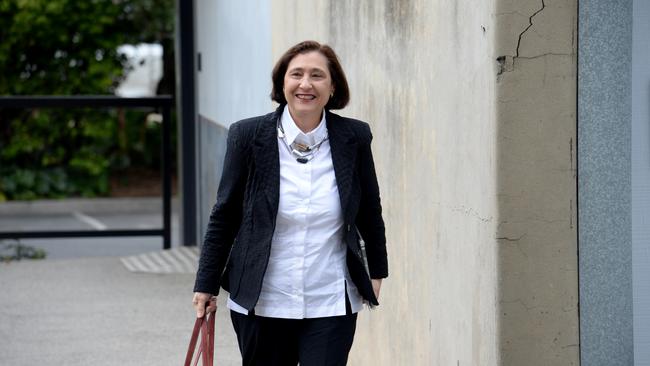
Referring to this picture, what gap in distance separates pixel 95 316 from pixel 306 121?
17.5ft

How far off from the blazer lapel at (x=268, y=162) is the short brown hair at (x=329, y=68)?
0.20 metres

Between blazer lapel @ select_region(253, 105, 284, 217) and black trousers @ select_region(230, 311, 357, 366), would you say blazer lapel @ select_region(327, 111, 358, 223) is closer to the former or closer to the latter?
blazer lapel @ select_region(253, 105, 284, 217)

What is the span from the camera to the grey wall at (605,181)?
440 centimetres

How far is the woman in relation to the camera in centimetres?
439

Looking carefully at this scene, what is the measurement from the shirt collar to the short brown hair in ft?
0.40

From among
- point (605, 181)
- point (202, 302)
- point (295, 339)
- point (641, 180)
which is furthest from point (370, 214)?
point (641, 180)

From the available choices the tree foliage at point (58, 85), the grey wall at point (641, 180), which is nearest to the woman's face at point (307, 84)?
the grey wall at point (641, 180)

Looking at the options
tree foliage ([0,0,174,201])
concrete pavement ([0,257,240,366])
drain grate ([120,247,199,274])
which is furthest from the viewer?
tree foliage ([0,0,174,201])

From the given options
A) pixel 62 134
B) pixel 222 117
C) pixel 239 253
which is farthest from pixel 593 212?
pixel 62 134

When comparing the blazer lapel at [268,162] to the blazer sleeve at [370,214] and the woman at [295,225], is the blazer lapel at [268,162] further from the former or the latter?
the blazer sleeve at [370,214]

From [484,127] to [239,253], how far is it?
0.95 m

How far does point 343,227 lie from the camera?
4.45 metres

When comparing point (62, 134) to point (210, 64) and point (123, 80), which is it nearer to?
point (123, 80)

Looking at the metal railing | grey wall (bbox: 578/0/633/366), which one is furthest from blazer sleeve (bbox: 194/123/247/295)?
the metal railing
